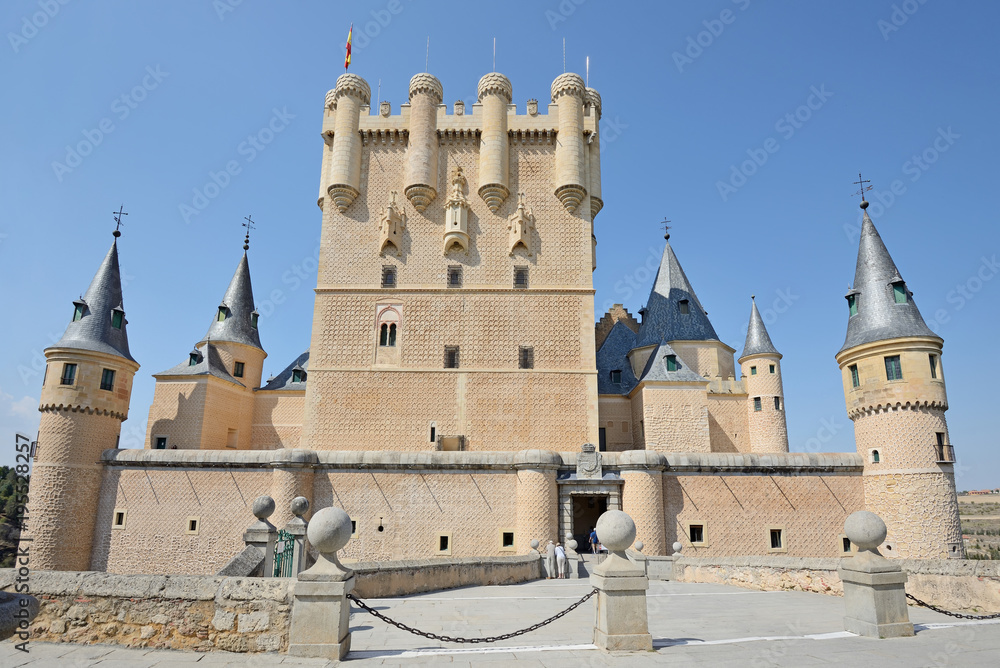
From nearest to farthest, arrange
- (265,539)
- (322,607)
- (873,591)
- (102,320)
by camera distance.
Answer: (322,607) → (873,591) → (265,539) → (102,320)

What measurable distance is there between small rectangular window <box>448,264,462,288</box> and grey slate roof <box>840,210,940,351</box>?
48.2 feet

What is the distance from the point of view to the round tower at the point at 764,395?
28398 millimetres

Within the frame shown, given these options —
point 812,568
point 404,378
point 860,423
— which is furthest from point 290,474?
point 860,423

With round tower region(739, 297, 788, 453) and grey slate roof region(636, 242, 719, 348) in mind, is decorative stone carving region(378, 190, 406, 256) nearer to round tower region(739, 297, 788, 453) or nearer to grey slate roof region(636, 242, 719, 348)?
grey slate roof region(636, 242, 719, 348)

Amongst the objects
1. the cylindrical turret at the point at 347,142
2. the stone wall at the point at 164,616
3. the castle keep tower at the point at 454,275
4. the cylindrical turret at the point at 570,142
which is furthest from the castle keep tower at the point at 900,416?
the cylindrical turret at the point at 347,142

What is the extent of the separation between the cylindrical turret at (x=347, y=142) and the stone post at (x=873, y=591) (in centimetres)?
2292

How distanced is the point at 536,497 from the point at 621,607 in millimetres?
12712

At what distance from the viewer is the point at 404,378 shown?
24.1 meters

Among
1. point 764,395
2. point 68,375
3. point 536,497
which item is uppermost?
point 764,395

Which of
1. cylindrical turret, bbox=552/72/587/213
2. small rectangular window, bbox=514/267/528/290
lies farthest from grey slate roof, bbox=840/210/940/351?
small rectangular window, bbox=514/267/528/290

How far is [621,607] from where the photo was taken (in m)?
6.21

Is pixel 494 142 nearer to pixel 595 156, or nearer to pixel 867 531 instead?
pixel 595 156

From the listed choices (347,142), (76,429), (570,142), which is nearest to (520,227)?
(570,142)

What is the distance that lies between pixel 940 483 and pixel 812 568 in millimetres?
10094
